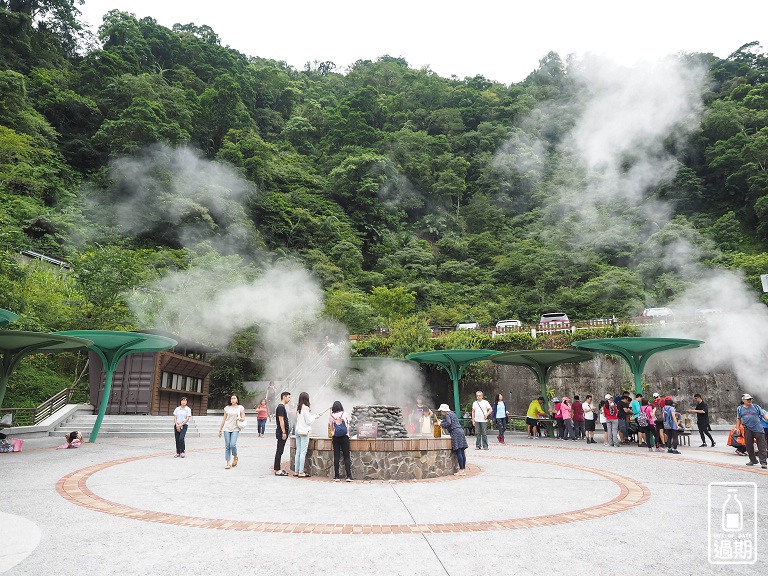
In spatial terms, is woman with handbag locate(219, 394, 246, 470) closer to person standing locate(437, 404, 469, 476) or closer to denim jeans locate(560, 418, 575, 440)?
person standing locate(437, 404, 469, 476)

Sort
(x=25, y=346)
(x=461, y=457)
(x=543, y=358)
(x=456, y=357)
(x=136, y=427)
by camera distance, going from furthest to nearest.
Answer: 1. (x=456, y=357)
2. (x=543, y=358)
3. (x=136, y=427)
4. (x=25, y=346)
5. (x=461, y=457)

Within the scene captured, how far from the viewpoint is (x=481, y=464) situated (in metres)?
9.17

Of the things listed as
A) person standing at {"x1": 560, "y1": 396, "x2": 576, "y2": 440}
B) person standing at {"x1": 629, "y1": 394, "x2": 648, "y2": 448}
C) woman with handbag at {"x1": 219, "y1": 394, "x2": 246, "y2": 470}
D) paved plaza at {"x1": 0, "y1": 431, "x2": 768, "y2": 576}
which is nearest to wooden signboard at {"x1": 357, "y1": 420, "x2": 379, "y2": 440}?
paved plaza at {"x1": 0, "y1": 431, "x2": 768, "y2": 576}

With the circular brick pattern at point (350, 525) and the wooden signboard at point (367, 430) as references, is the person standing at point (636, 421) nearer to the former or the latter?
the circular brick pattern at point (350, 525)

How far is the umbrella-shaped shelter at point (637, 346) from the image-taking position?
43.2ft

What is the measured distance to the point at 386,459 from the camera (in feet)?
24.4

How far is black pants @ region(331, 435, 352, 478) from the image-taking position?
721cm

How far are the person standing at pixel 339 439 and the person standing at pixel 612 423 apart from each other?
8.72 metres

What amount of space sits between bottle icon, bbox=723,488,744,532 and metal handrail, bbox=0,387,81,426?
1772 centimetres

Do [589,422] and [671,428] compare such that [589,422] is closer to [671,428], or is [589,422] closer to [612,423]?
[612,423]

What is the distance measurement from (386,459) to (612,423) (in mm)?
8237

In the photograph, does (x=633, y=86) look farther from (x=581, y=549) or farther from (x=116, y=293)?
(x=581, y=549)

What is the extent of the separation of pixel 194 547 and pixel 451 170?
54701mm

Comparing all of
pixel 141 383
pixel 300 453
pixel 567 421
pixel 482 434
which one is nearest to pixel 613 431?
pixel 567 421
